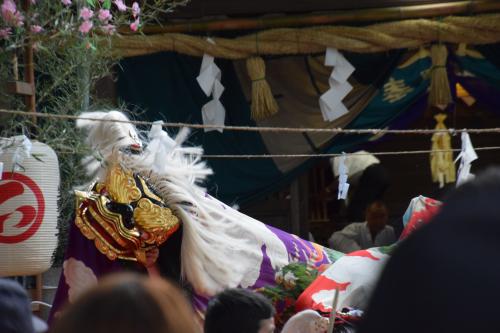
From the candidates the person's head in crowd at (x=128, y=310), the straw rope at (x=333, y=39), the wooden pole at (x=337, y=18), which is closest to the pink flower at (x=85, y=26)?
the straw rope at (x=333, y=39)

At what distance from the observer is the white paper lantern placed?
15.6ft

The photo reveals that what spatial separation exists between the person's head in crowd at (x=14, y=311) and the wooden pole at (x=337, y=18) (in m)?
5.60

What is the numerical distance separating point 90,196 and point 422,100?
3.70m

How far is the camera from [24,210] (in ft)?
15.7

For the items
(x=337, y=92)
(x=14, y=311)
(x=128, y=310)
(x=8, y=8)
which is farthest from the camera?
(x=337, y=92)

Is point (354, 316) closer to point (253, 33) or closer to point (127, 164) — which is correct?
point (127, 164)

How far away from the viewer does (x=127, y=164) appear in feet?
15.3

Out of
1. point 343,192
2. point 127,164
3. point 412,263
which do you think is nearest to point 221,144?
point 343,192

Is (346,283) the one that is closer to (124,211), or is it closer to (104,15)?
(124,211)

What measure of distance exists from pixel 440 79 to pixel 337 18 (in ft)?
2.93

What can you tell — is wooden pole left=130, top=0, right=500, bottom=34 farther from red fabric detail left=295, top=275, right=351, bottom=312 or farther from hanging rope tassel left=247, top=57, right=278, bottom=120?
red fabric detail left=295, top=275, right=351, bottom=312

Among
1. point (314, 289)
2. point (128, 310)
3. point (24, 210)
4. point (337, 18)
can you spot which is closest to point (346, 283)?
point (314, 289)

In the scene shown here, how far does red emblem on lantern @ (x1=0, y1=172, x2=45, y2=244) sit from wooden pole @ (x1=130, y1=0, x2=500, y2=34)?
2759mm

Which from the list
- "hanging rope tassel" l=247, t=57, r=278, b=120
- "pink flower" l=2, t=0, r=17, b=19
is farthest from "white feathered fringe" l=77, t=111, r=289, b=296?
"hanging rope tassel" l=247, t=57, r=278, b=120
